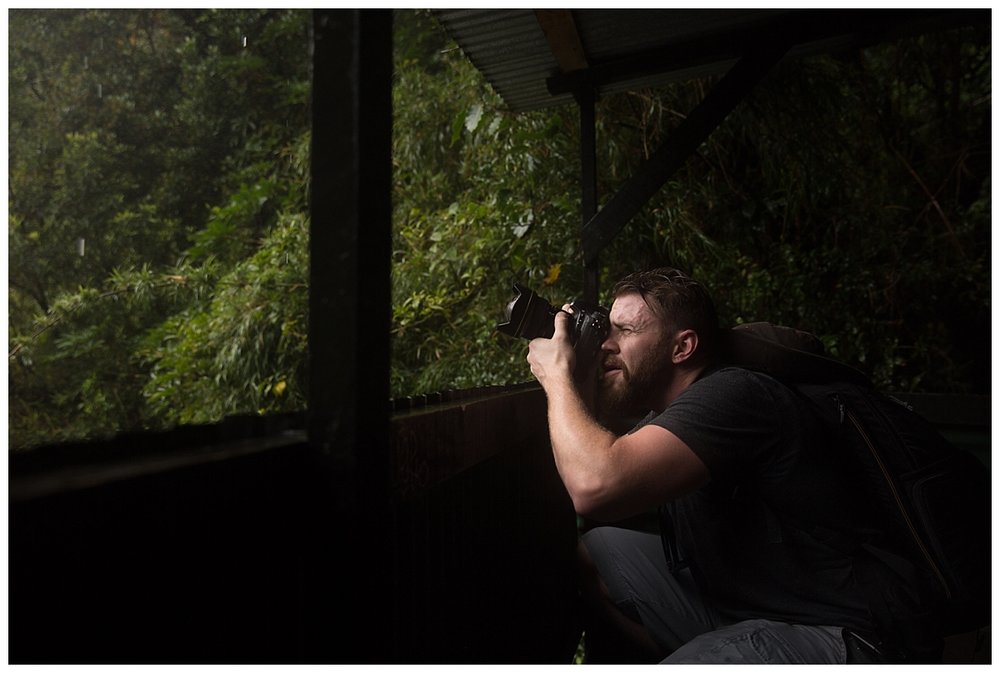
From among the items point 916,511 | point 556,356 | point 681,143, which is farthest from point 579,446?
point 681,143

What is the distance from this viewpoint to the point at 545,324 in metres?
1.70

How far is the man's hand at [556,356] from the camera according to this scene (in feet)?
5.14

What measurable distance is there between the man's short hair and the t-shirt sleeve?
258 millimetres

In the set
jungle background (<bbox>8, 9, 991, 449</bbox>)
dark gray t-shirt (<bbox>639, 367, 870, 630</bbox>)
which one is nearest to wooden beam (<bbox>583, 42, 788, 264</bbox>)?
jungle background (<bbox>8, 9, 991, 449</bbox>)

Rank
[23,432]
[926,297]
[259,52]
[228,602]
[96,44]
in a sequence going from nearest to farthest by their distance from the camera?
[228,602]
[926,297]
[23,432]
[259,52]
[96,44]

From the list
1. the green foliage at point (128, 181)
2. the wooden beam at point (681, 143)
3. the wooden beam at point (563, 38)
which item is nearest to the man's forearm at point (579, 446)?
the wooden beam at point (681, 143)

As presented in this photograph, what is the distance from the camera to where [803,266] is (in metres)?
4.51

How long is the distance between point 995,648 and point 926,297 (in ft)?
13.8

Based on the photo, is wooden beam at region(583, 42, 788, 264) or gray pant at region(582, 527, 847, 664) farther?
wooden beam at region(583, 42, 788, 264)

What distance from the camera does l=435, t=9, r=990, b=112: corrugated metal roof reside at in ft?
7.07

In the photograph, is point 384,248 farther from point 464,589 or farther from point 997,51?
point 997,51

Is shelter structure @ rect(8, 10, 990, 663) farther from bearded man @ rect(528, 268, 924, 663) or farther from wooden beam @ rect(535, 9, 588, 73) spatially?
wooden beam @ rect(535, 9, 588, 73)

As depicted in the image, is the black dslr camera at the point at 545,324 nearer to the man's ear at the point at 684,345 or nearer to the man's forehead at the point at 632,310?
the man's forehead at the point at 632,310

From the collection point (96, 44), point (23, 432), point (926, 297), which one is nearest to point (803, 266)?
point (926, 297)
